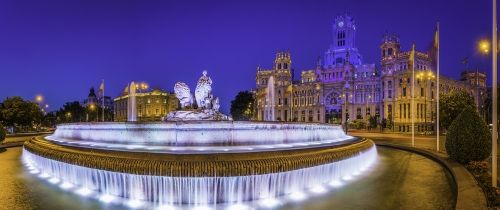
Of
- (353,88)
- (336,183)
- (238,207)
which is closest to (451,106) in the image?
(336,183)

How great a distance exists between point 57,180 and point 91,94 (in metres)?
166

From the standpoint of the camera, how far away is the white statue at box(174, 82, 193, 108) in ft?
68.9

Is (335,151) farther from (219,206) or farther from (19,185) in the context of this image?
(19,185)

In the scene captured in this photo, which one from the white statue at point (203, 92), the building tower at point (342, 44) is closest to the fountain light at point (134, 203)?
the white statue at point (203, 92)

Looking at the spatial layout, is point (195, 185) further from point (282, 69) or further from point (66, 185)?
point (282, 69)

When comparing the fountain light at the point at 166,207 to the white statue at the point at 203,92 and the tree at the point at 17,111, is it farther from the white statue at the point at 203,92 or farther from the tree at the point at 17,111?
the tree at the point at 17,111

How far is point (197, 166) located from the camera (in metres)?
8.84

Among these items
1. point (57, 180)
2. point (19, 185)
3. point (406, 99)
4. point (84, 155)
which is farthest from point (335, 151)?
point (406, 99)

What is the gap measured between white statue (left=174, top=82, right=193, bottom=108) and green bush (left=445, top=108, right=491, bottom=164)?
13.9 meters

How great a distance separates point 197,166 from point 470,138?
11079 millimetres

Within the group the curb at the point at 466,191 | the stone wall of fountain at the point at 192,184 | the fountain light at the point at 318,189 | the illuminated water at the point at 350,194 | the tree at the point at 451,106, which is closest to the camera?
the curb at the point at 466,191

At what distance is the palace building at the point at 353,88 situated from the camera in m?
94.5

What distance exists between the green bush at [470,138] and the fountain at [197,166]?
142 inches

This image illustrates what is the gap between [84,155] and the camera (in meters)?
10.5
